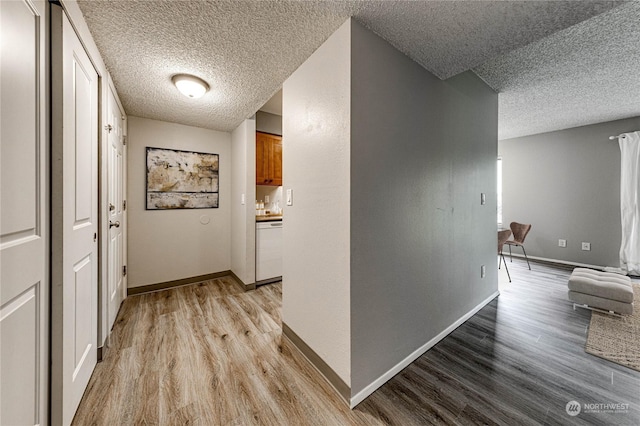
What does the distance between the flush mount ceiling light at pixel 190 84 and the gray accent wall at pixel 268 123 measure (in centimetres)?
134

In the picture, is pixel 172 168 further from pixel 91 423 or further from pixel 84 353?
pixel 91 423

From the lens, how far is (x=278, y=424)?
1280 mm

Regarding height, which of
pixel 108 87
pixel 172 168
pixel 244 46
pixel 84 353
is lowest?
pixel 84 353

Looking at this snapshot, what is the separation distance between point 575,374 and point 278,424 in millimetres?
2023

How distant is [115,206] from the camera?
2.32 m

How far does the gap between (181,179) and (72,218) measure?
2.18 metres

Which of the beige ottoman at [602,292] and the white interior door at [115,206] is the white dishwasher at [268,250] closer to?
the white interior door at [115,206]

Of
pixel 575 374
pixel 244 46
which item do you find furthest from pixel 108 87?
pixel 575 374

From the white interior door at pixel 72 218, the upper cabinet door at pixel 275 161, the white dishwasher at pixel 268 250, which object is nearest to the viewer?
the white interior door at pixel 72 218

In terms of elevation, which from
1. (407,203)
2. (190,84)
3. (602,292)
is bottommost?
(602,292)

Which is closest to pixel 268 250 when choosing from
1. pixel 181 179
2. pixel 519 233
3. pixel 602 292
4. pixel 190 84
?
pixel 181 179

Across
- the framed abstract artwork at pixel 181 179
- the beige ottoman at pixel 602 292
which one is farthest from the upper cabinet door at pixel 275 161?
the beige ottoman at pixel 602 292

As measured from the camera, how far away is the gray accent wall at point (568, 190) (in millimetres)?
3912

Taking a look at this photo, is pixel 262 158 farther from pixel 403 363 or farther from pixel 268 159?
pixel 403 363
